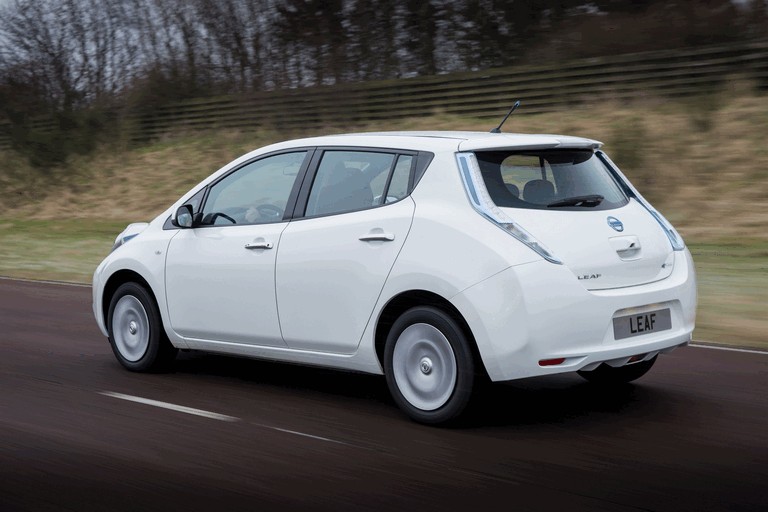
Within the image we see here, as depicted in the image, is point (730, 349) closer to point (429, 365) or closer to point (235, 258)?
point (429, 365)

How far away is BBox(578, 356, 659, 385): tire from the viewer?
276 inches

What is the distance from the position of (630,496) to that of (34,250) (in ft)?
58.8

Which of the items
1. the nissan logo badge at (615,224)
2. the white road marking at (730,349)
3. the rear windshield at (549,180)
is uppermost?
the rear windshield at (549,180)

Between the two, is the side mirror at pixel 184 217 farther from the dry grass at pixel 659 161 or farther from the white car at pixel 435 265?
the dry grass at pixel 659 161

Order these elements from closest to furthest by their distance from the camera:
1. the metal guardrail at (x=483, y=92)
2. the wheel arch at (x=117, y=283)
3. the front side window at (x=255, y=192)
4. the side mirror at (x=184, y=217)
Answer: the front side window at (x=255, y=192) → the side mirror at (x=184, y=217) → the wheel arch at (x=117, y=283) → the metal guardrail at (x=483, y=92)

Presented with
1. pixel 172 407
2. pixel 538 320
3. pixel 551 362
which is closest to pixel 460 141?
pixel 538 320

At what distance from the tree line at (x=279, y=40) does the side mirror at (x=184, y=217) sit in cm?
1435

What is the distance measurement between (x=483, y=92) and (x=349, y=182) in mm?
17480

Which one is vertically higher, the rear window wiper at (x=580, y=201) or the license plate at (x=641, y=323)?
the rear window wiper at (x=580, y=201)

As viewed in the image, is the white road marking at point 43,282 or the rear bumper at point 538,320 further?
the white road marking at point 43,282

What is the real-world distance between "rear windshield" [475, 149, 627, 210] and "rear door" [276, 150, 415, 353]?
49 centimetres

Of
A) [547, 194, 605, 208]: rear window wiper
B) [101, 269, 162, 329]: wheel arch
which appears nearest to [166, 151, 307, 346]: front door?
[101, 269, 162, 329]: wheel arch

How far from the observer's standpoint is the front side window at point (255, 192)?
6.95m

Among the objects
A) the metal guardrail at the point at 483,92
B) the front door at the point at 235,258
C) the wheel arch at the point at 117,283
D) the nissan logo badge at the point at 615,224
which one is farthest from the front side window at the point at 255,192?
the metal guardrail at the point at 483,92
